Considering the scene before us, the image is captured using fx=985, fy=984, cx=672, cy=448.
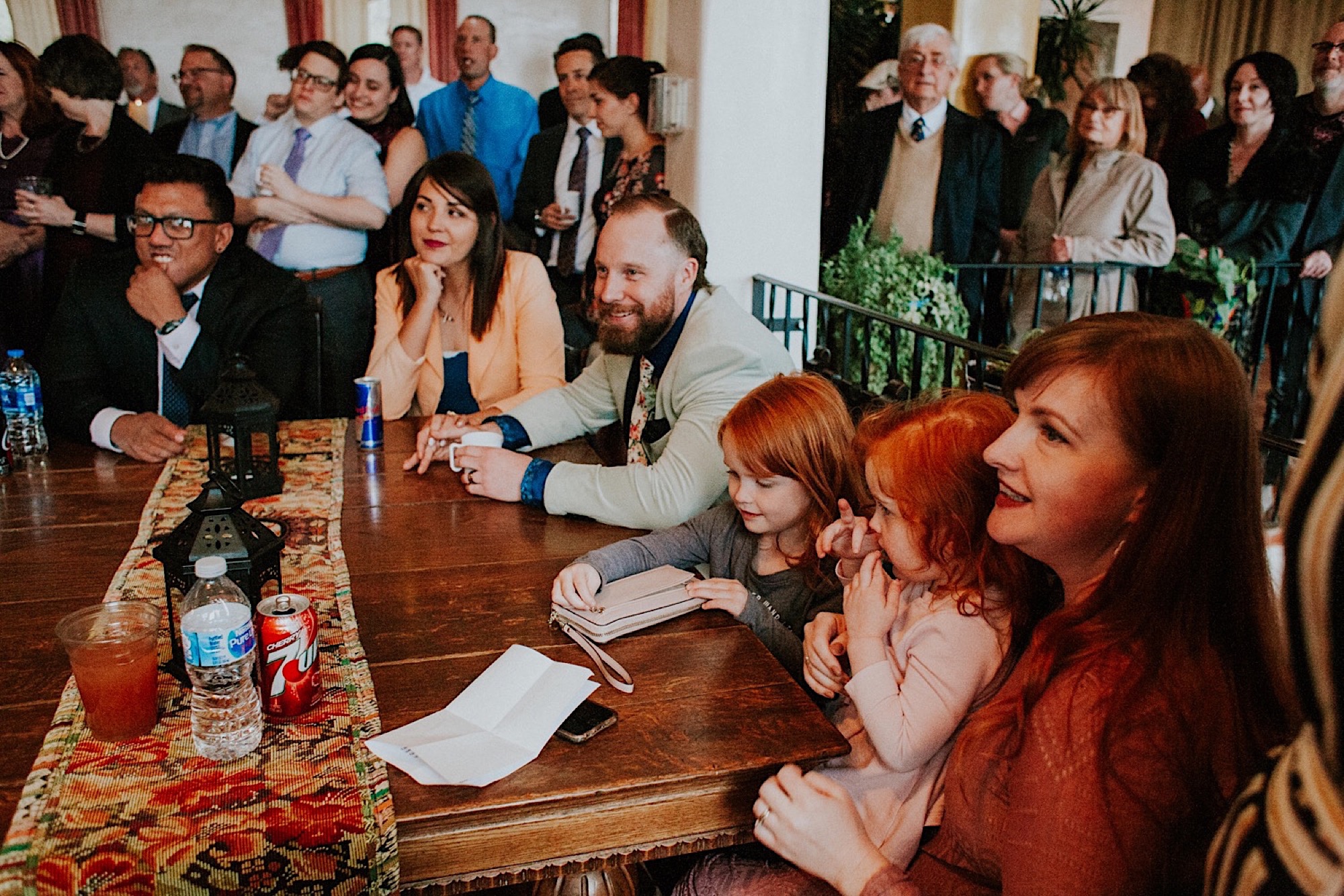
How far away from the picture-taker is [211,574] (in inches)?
42.3

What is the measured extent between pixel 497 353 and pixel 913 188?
252 cm

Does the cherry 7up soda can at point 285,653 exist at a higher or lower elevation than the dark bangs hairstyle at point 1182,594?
lower

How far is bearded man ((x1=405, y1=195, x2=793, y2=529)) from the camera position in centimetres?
190

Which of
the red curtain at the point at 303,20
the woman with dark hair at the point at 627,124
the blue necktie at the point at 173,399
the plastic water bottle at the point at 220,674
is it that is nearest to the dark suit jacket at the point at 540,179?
the woman with dark hair at the point at 627,124

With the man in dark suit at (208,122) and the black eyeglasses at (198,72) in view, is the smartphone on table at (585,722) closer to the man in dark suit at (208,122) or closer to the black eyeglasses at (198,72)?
the man in dark suit at (208,122)

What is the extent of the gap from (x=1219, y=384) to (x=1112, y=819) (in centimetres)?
42

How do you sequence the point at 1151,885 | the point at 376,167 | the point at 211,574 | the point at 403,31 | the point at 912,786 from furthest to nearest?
1. the point at 403,31
2. the point at 376,167
3. the point at 912,786
4. the point at 211,574
5. the point at 1151,885

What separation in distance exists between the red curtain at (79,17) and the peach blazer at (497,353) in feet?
13.6

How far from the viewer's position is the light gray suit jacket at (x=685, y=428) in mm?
1875

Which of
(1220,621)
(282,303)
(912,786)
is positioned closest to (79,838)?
(912,786)

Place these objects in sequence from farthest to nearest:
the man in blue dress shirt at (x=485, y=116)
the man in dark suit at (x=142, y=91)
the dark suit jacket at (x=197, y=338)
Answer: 1. the man in dark suit at (x=142, y=91)
2. the man in blue dress shirt at (x=485, y=116)
3. the dark suit jacket at (x=197, y=338)

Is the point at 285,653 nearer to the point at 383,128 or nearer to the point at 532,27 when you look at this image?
the point at 383,128

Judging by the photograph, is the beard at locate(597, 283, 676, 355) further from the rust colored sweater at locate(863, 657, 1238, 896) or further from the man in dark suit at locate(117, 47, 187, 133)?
the man in dark suit at locate(117, 47, 187, 133)

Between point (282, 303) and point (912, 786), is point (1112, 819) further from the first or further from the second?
point (282, 303)
